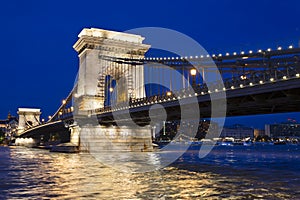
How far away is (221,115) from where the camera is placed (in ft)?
93.4

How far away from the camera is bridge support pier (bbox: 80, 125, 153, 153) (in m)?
49.8

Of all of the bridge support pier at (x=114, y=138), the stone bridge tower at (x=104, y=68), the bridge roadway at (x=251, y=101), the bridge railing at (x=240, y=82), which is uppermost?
the stone bridge tower at (x=104, y=68)

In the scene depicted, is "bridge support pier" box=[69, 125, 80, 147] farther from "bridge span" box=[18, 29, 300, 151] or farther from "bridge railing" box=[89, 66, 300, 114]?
"bridge railing" box=[89, 66, 300, 114]

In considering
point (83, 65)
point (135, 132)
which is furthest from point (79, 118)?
point (83, 65)

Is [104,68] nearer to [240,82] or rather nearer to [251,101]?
[251,101]

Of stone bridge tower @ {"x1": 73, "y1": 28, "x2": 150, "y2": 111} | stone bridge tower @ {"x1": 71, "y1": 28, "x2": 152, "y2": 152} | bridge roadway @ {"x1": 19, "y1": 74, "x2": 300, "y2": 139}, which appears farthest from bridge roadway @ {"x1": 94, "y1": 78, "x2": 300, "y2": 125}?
stone bridge tower @ {"x1": 73, "y1": 28, "x2": 150, "y2": 111}

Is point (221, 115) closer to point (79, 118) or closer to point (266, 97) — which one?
point (266, 97)

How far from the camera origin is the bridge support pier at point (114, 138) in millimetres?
49781

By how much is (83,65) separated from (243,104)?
38273mm

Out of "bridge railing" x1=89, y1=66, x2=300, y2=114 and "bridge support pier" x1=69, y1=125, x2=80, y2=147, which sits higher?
"bridge railing" x1=89, y1=66, x2=300, y2=114

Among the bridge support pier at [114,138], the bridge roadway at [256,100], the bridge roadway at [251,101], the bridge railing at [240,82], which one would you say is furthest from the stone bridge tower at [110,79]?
the bridge railing at [240,82]

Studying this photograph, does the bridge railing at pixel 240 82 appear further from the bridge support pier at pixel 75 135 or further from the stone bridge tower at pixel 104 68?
the stone bridge tower at pixel 104 68

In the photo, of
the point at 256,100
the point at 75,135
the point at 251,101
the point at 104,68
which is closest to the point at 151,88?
the point at 104,68

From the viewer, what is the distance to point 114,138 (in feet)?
168
